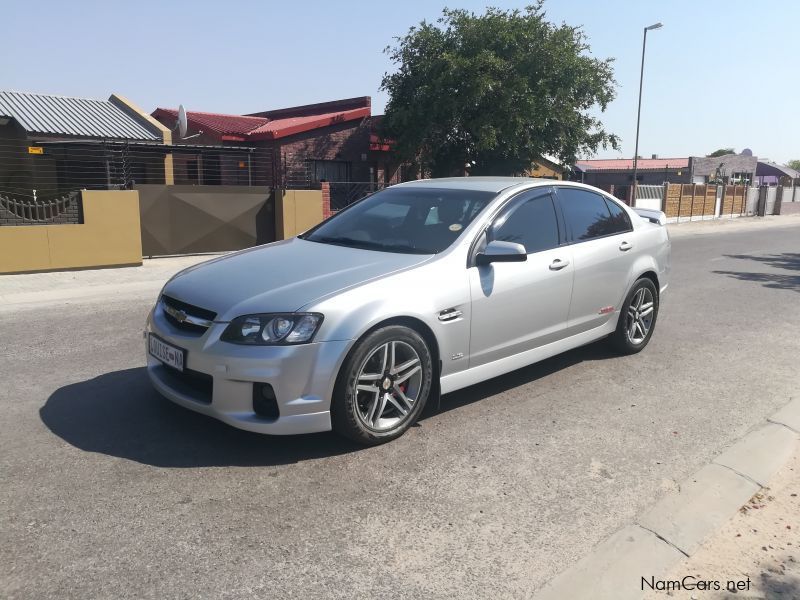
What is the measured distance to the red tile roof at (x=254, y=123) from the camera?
20734mm

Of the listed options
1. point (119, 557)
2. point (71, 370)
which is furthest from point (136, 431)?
point (71, 370)

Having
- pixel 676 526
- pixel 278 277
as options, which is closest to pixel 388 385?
pixel 278 277

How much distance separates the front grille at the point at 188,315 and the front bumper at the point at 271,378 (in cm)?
10

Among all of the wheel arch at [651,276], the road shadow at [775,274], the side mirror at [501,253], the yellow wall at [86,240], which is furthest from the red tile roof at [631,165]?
the side mirror at [501,253]

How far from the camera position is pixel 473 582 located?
Answer: 8.71ft

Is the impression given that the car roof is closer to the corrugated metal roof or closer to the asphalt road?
the asphalt road

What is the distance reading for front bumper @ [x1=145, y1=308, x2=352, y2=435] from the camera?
3506 millimetres

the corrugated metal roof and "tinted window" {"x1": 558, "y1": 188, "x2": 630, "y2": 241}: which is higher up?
the corrugated metal roof

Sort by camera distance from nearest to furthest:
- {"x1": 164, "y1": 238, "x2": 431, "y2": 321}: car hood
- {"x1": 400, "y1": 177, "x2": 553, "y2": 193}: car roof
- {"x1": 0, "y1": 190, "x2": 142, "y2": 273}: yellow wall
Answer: {"x1": 164, "y1": 238, "x2": 431, "y2": 321}: car hood, {"x1": 400, "y1": 177, "x2": 553, "y2": 193}: car roof, {"x1": 0, "y1": 190, "x2": 142, "y2": 273}: yellow wall

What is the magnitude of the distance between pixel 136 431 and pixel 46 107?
67.0 feet

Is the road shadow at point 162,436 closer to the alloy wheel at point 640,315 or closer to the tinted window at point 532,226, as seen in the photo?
the tinted window at point 532,226

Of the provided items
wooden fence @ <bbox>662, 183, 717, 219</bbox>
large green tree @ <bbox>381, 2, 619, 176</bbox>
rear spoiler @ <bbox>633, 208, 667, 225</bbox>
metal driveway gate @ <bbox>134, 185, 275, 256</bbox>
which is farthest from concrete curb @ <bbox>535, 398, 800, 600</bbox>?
wooden fence @ <bbox>662, 183, 717, 219</bbox>

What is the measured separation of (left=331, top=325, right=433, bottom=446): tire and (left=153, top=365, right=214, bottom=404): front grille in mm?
730

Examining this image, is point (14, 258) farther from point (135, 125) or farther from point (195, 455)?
point (135, 125)
